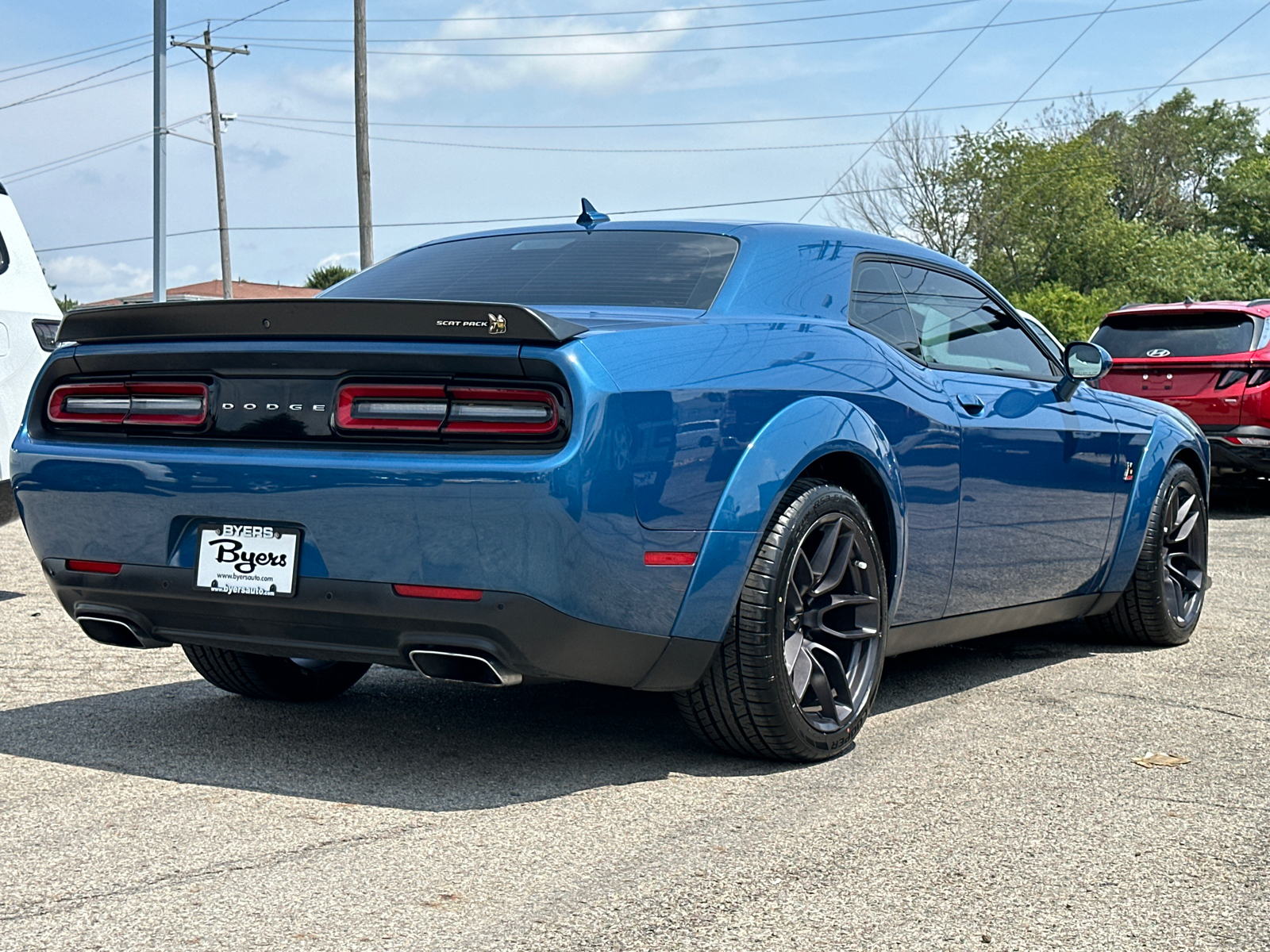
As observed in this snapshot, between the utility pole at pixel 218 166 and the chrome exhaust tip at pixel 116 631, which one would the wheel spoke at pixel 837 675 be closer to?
the chrome exhaust tip at pixel 116 631

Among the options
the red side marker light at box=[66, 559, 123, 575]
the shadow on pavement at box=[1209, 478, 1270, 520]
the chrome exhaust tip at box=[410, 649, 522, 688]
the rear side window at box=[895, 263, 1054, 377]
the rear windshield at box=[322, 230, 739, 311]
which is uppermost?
the rear windshield at box=[322, 230, 739, 311]

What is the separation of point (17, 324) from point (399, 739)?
157 inches

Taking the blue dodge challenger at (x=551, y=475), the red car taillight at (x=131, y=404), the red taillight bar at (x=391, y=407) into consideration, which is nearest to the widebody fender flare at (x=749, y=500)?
the blue dodge challenger at (x=551, y=475)

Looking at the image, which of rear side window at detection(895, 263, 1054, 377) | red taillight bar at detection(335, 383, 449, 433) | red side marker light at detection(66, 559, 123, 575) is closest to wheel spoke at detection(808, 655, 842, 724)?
rear side window at detection(895, 263, 1054, 377)

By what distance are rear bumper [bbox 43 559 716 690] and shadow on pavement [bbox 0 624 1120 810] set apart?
0.34m

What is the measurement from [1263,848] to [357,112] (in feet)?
76.5

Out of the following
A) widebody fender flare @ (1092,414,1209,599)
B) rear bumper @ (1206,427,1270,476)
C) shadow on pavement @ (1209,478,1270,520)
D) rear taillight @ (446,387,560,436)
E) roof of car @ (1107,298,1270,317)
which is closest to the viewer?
rear taillight @ (446,387,560,436)

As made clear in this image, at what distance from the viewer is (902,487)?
4.27 metres

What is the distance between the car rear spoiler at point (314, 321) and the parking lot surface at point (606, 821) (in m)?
1.11

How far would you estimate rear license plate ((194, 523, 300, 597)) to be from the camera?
11.5ft

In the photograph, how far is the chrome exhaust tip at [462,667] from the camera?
136 inches

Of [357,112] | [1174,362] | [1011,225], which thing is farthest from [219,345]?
[1011,225]

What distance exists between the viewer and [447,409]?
3.37 m

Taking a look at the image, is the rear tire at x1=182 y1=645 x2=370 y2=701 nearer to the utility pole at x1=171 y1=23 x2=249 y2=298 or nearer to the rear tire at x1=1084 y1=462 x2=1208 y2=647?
the rear tire at x1=1084 y1=462 x2=1208 y2=647
